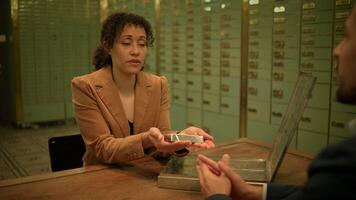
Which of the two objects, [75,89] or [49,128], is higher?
[75,89]

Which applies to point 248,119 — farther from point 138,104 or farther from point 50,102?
point 50,102

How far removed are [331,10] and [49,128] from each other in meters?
3.41

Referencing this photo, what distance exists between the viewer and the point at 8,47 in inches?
175

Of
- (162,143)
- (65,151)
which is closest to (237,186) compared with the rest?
(162,143)

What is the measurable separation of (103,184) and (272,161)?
53 cm

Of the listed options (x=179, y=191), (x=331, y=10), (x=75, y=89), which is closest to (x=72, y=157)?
(x=75, y=89)

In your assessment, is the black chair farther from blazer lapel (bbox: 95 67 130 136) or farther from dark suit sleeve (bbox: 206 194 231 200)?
dark suit sleeve (bbox: 206 194 231 200)

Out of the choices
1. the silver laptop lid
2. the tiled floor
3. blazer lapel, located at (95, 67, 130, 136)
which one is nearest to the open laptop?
the silver laptop lid

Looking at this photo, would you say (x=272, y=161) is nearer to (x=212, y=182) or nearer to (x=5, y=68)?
(x=212, y=182)

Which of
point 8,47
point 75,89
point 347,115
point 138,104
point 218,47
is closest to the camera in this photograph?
point 75,89

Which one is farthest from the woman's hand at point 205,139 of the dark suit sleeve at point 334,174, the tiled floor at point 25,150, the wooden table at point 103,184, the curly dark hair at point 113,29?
the tiled floor at point 25,150

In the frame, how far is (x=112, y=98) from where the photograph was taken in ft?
5.49

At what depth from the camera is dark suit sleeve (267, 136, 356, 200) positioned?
1.96 ft

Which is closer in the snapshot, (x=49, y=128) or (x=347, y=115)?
(x=347, y=115)
